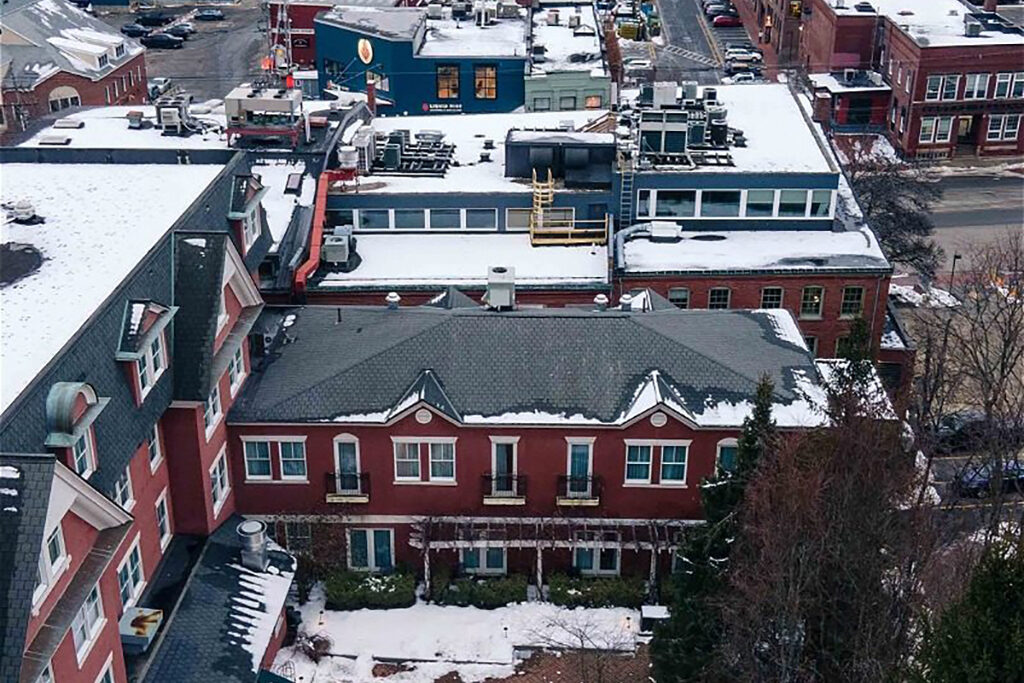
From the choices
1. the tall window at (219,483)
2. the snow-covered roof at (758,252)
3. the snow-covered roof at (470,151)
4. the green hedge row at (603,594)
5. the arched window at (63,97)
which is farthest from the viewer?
the arched window at (63,97)

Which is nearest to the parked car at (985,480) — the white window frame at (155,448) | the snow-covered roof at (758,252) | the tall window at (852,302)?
the tall window at (852,302)

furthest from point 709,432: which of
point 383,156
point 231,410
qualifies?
point 383,156

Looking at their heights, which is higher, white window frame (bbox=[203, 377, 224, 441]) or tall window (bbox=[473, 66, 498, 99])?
tall window (bbox=[473, 66, 498, 99])

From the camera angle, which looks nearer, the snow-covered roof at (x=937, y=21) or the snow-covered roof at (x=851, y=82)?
the snow-covered roof at (x=937, y=21)

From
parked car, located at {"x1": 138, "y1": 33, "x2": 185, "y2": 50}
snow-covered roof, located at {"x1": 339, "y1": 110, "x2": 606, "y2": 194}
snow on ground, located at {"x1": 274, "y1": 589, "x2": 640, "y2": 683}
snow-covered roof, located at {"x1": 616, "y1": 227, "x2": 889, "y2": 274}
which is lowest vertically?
snow on ground, located at {"x1": 274, "y1": 589, "x2": 640, "y2": 683}

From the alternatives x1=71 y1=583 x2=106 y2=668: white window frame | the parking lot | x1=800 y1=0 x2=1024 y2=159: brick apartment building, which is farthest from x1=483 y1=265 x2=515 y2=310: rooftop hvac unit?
the parking lot

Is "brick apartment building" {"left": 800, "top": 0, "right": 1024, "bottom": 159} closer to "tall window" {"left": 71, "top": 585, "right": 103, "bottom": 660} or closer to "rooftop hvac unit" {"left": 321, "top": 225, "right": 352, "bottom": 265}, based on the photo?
"rooftop hvac unit" {"left": 321, "top": 225, "right": 352, "bottom": 265}

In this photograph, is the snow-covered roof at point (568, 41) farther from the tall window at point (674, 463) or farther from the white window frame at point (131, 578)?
the white window frame at point (131, 578)
